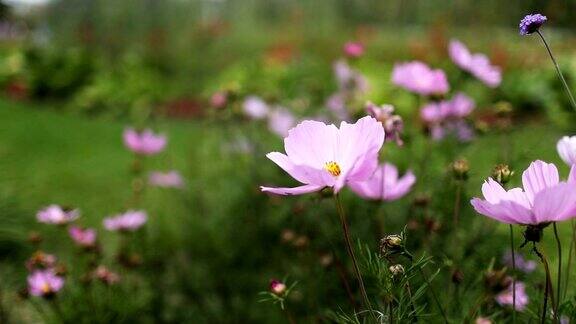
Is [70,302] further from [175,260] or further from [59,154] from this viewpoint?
[59,154]

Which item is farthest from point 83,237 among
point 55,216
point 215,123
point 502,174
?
point 215,123

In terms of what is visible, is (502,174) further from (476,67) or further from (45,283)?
(45,283)

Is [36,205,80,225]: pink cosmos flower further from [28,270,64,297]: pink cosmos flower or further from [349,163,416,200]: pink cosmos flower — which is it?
[349,163,416,200]: pink cosmos flower

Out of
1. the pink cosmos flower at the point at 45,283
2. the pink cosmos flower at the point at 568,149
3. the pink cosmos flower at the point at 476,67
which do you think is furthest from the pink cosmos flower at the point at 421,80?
the pink cosmos flower at the point at 45,283

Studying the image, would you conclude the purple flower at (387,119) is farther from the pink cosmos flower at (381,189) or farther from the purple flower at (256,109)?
the purple flower at (256,109)

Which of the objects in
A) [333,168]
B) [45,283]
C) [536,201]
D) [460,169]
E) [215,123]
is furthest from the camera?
[215,123]

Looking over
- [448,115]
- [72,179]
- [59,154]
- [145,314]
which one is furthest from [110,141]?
[448,115]

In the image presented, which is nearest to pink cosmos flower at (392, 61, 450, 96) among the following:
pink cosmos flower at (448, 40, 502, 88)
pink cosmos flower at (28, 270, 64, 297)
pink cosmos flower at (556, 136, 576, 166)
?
pink cosmos flower at (448, 40, 502, 88)
